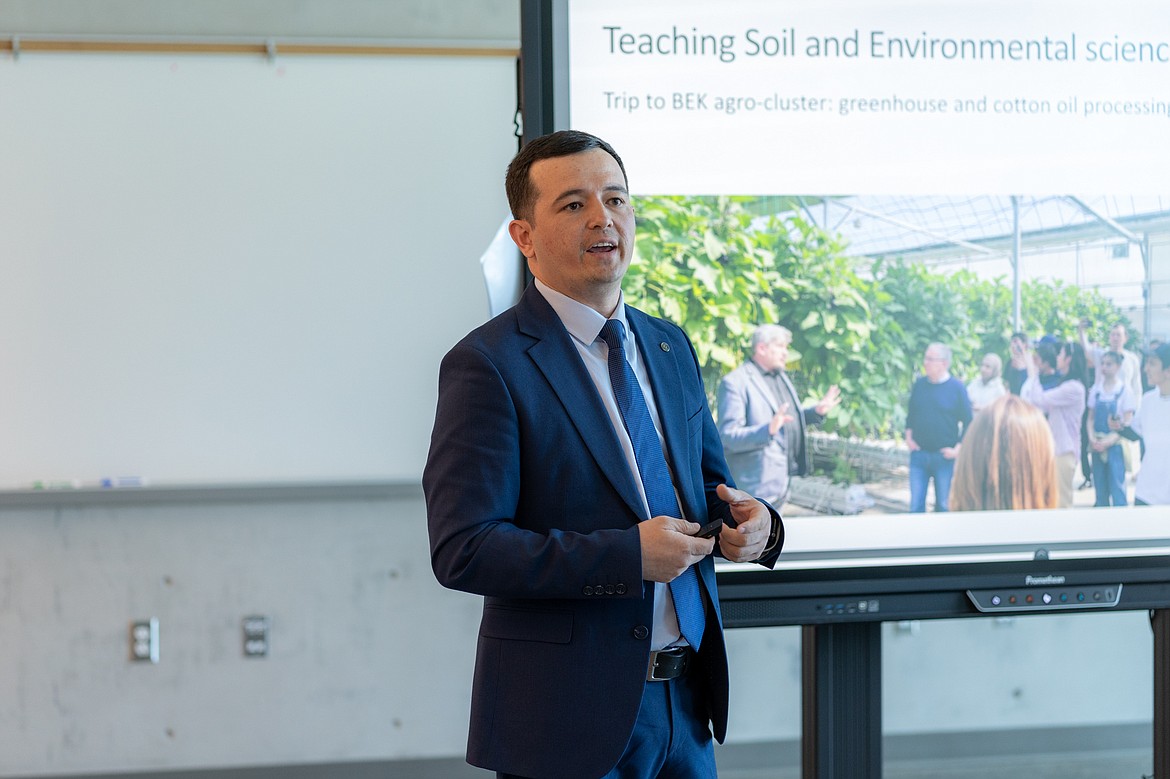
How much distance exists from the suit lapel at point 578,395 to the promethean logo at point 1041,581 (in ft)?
4.10

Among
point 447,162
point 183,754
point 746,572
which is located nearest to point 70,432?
point 183,754

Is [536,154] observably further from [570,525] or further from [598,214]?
[570,525]

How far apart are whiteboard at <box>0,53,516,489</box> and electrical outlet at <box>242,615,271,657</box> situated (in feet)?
1.58

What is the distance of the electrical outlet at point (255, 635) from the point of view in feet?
10.8

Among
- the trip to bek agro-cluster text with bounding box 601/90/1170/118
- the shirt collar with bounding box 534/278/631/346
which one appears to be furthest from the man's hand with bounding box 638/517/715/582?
the trip to bek agro-cluster text with bounding box 601/90/1170/118

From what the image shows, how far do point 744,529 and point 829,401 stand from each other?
909mm

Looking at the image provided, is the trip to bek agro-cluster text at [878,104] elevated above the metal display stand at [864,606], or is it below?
above

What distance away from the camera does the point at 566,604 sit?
4.21ft

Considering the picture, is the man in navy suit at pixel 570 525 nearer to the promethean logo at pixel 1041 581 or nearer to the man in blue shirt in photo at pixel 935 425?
the man in blue shirt in photo at pixel 935 425

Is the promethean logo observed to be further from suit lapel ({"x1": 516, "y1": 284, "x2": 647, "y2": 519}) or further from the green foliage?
suit lapel ({"x1": 516, "y1": 284, "x2": 647, "y2": 519})

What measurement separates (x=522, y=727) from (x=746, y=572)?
91 centimetres

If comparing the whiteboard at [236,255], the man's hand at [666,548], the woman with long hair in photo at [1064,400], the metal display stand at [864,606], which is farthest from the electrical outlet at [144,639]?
the woman with long hair in photo at [1064,400]

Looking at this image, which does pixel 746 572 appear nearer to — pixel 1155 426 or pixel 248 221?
pixel 1155 426

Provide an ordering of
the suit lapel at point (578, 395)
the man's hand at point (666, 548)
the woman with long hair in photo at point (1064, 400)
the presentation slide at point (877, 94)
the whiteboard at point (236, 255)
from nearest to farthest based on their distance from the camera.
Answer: the man's hand at point (666, 548)
the suit lapel at point (578, 395)
the presentation slide at point (877, 94)
the woman with long hair in photo at point (1064, 400)
the whiteboard at point (236, 255)
